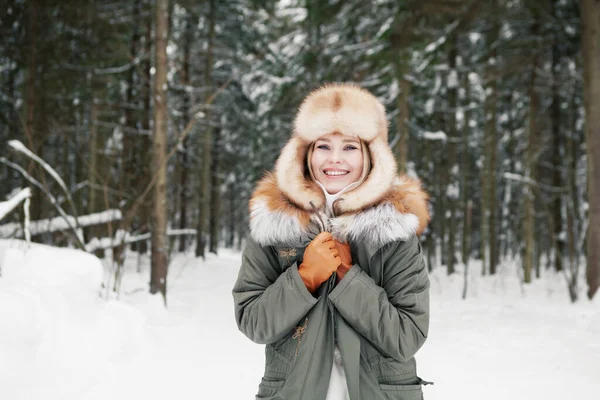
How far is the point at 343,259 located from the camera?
1.98m

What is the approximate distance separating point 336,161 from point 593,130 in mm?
8485

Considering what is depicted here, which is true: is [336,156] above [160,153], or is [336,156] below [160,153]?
below

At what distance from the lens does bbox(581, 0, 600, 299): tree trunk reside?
27.7ft

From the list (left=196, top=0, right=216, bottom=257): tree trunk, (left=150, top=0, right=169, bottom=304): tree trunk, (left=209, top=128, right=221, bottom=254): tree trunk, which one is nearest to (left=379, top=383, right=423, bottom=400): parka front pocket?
(left=150, top=0, right=169, bottom=304): tree trunk

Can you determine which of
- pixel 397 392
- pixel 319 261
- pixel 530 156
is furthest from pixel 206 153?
pixel 397 392

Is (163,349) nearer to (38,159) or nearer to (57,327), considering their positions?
(57,327)

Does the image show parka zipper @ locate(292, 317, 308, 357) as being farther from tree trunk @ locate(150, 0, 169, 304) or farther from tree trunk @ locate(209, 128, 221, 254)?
tree trunk @ locate(209, 128, 221, 254)

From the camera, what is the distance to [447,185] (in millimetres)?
14602

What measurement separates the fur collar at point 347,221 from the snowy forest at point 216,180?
2.67 m

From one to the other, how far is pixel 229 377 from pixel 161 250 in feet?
13.0

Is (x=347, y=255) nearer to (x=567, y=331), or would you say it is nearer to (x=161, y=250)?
(x=567, y=331)

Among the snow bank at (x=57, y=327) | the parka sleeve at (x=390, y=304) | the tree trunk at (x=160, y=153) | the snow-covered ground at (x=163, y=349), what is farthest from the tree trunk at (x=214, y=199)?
the parka sleeve at (x=390, y=304)

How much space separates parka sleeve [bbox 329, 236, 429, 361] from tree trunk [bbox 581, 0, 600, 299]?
323 inches

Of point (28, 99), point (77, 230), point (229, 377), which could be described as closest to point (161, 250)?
point (77, 230)
